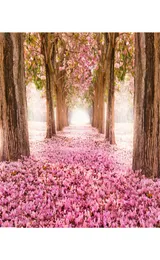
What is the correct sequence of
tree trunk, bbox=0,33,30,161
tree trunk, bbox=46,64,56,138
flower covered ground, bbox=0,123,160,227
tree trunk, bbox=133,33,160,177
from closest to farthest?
flower covered ground, bbox=0,123,160,227, tree trunk, bbox=133,33,160,177, tree trunk, bbox=0,33,30,161, tree trunk, bbox=46,64,56,138

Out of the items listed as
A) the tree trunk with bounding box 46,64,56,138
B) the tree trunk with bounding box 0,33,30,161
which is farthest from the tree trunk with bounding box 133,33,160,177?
the tree trunk with bounding box 46,64,56,138

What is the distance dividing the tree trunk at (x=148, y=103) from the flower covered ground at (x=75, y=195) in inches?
18.8

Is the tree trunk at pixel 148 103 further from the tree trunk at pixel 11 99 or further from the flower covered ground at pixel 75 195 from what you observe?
the tree trunk at pixel 11 99

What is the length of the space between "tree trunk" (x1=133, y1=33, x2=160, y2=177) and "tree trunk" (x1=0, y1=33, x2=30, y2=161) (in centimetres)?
356

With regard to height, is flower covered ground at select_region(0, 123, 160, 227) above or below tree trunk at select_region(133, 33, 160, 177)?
below

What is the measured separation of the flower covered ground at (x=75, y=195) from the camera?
4557 millimetres

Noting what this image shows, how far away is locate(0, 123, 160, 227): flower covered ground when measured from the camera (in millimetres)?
4557

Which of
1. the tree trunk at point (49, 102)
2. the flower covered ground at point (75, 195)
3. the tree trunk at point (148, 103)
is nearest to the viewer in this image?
the flower covered ground at point (75, 195)

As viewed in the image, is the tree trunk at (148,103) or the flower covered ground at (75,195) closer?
the flower covered ground at (75,195)

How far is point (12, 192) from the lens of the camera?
5.69 meters

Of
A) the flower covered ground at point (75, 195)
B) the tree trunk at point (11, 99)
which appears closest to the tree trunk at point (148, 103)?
the flower covered ground at point (75, 195)

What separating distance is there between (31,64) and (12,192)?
9.71 metres

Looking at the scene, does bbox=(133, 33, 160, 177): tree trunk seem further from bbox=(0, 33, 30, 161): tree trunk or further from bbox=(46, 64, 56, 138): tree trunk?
bbox=(46, 64, 56, 138): tree trunk
